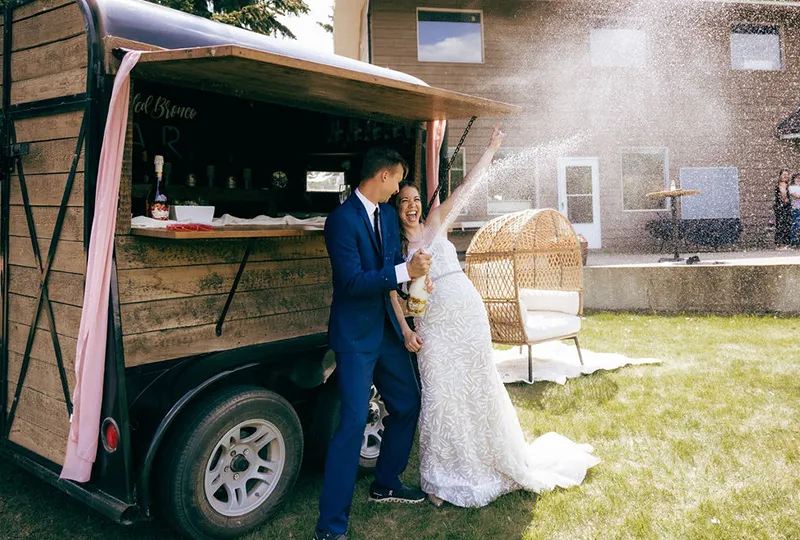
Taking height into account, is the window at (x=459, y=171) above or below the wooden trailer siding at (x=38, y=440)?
above

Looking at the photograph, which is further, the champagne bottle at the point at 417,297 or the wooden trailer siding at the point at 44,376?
the champagne bottle at the point at 417,297

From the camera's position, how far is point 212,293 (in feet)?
11.4

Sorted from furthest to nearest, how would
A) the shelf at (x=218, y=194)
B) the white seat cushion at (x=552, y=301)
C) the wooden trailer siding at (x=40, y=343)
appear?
the white seat cushion at (x=552, y=301)
the shelf at (x=218, y=194)
the wooden trailer siding at (x=40, y=343)

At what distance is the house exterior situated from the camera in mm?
14938

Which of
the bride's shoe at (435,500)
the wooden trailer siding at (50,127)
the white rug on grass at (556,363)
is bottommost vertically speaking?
the bride's shoe at (435,500)

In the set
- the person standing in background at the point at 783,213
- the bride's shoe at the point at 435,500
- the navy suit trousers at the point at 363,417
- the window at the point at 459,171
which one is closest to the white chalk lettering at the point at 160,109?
the navy suit trousers at the point at 363,417

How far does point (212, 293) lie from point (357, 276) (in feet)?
3.26

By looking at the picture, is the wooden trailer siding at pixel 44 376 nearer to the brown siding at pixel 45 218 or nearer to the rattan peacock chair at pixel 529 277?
the brown siding at pixel 45 218

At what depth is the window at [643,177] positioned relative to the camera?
16.0 m

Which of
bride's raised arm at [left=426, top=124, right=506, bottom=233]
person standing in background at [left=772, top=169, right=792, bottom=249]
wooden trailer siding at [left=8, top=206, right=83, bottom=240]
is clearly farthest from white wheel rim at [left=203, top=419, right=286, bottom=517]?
person standing in background at [left=772, top=169, right=792, bottom=249]

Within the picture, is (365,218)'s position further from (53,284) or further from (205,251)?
(53,284)

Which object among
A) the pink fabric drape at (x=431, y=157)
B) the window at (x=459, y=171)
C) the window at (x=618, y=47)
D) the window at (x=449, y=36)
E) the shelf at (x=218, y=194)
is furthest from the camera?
the window at (x=618, y=47)

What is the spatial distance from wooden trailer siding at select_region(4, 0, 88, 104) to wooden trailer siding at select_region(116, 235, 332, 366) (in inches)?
35.1

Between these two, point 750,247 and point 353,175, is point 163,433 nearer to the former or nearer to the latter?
point 353,175
